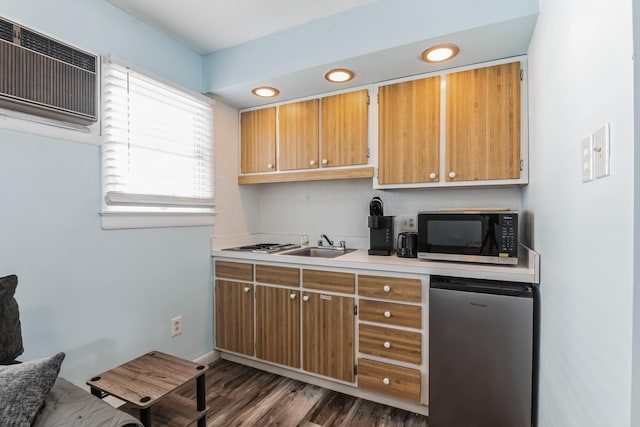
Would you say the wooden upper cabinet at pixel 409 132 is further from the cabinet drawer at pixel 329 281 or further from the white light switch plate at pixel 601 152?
the white light switch plate at pixel 601 152

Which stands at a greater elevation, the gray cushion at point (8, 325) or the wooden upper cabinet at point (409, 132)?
the wooden upper cabinet at point (409, 132)

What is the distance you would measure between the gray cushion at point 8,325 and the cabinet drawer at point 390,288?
1668mm

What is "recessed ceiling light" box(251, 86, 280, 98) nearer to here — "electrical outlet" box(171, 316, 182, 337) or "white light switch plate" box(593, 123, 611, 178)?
"electrical outlet" box(171, 316, 182, 337)

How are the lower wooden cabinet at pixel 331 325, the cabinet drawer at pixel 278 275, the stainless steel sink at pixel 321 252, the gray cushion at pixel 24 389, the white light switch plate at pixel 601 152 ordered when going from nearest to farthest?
the white light switch plate at pixel 601 152
the gray cushion at pixel 24 389
the lower wooden cabinet at pixel 331 325
the cabinet drawer at pixel 278 275
the stainless steel sink at pixel 321 252

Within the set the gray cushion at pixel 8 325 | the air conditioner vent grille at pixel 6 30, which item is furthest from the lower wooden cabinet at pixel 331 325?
the air conditioner vent grille at pixel 6 30

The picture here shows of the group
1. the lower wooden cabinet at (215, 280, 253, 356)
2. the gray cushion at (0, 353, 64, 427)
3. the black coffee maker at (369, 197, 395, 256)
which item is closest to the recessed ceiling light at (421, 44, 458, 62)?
the black coffee maker at (369, 197, 395, 256)

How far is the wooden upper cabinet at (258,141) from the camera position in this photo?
274cm

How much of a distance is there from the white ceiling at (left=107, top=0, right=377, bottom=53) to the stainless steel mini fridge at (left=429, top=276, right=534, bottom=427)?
1.82 m

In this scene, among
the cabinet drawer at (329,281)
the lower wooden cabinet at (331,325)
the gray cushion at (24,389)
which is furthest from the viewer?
the cabinet drawer at (329,281)

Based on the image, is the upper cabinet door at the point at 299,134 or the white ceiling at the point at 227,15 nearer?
the white ceiling at the point at 227,15

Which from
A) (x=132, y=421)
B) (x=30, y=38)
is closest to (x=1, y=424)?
(x=132, y=421)

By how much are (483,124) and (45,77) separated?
2.45 metres

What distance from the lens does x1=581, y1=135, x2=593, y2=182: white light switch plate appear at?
869 mm

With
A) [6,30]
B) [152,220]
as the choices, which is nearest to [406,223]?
[152,220]
